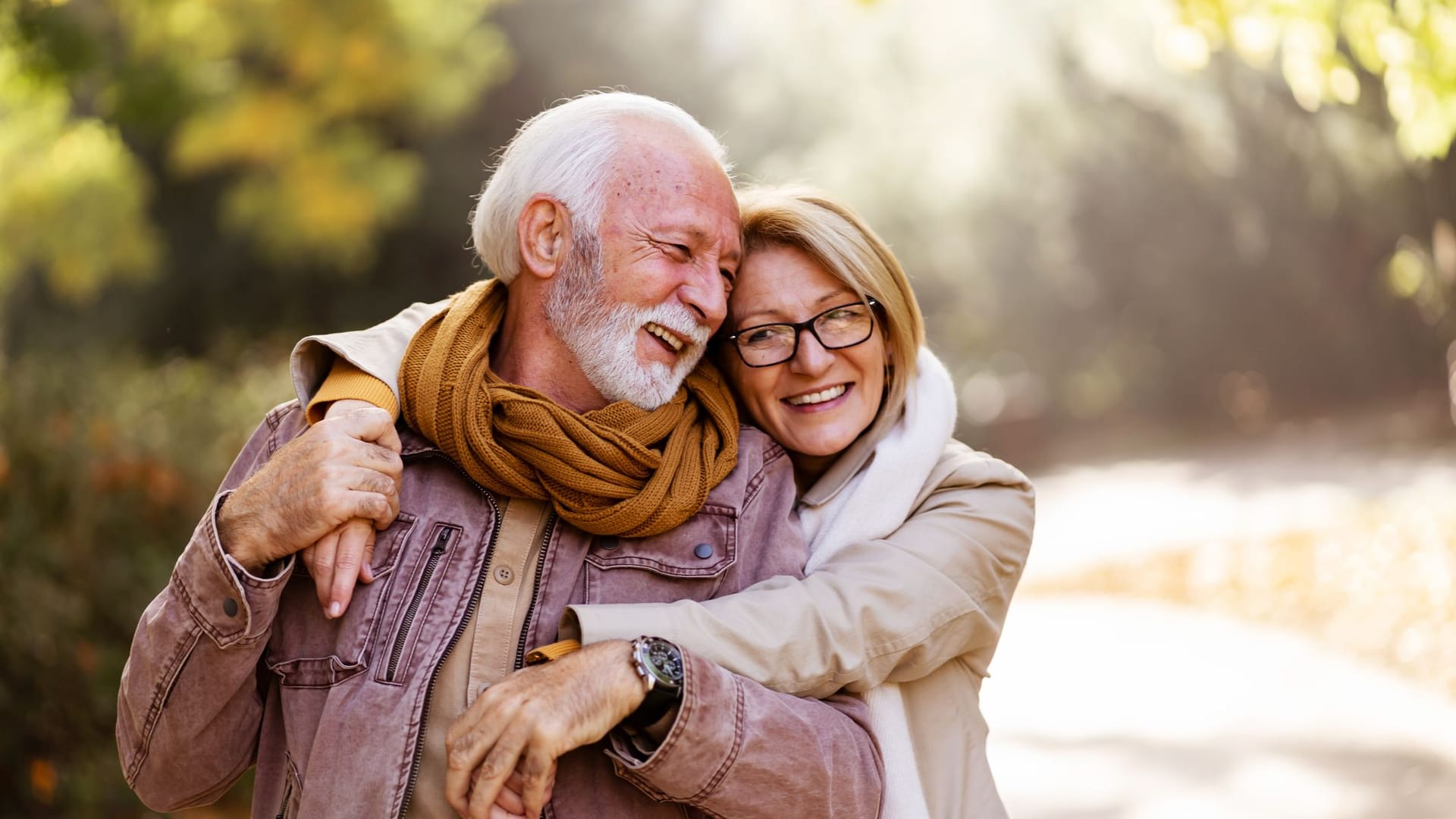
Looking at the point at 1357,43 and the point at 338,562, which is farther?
the point at 1357,43

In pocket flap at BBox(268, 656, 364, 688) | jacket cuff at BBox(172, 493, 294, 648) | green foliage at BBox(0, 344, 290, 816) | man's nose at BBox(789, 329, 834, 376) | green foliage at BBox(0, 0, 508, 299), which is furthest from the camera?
green foliage at BBox(0, 0, 508, 299)

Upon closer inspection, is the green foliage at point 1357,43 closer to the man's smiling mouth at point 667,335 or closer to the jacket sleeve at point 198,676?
the man's smiling mouth at point 667,335

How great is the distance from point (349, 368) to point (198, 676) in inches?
24.7

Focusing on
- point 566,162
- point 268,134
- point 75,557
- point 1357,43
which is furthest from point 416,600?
point 268,134

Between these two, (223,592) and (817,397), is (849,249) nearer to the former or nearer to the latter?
(817,397)

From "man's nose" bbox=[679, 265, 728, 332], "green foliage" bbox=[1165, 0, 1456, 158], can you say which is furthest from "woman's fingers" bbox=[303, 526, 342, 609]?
"green foliage" bbox=[1165, 0, 1456, 158]

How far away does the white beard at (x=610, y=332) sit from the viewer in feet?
8.46

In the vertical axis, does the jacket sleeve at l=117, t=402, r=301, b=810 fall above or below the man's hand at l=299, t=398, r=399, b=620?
below

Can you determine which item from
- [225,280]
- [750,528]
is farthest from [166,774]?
[225,280]

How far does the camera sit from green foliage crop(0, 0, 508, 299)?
1289 centimetres

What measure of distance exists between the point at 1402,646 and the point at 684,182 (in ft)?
24.3

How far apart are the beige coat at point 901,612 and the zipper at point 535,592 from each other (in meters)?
0.13

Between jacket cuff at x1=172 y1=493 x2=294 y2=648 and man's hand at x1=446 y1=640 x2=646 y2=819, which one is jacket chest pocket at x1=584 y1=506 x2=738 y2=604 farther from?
jacket cuff at x1=172 y1=493 x2=294 y2=648

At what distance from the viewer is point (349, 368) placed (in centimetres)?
257
